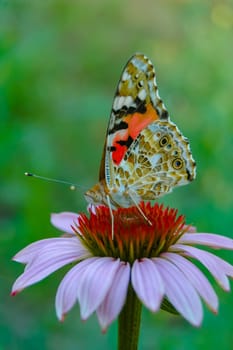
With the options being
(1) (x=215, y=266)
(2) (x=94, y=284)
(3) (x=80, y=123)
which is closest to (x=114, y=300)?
(2) (x=94, y=284)

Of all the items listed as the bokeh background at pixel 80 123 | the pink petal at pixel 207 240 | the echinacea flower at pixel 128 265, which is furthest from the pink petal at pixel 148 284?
the bokeh background at pixel 80 123

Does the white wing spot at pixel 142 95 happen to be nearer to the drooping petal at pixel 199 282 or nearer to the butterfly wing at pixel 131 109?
the butterfly wing at pixel 131 109

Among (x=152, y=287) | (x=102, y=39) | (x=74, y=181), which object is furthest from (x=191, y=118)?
(x=152, y=287)

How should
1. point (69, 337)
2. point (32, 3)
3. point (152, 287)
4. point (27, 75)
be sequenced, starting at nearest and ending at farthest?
1. point (152, 287)
2. point (69, 337)
3. point (27, 75)
4. point (32, 3)

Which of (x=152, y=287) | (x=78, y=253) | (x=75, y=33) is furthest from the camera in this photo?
(x=75, y=33)

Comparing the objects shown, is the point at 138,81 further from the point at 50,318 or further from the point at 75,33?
the point at 75,33

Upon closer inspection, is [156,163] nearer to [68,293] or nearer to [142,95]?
[142,95]
